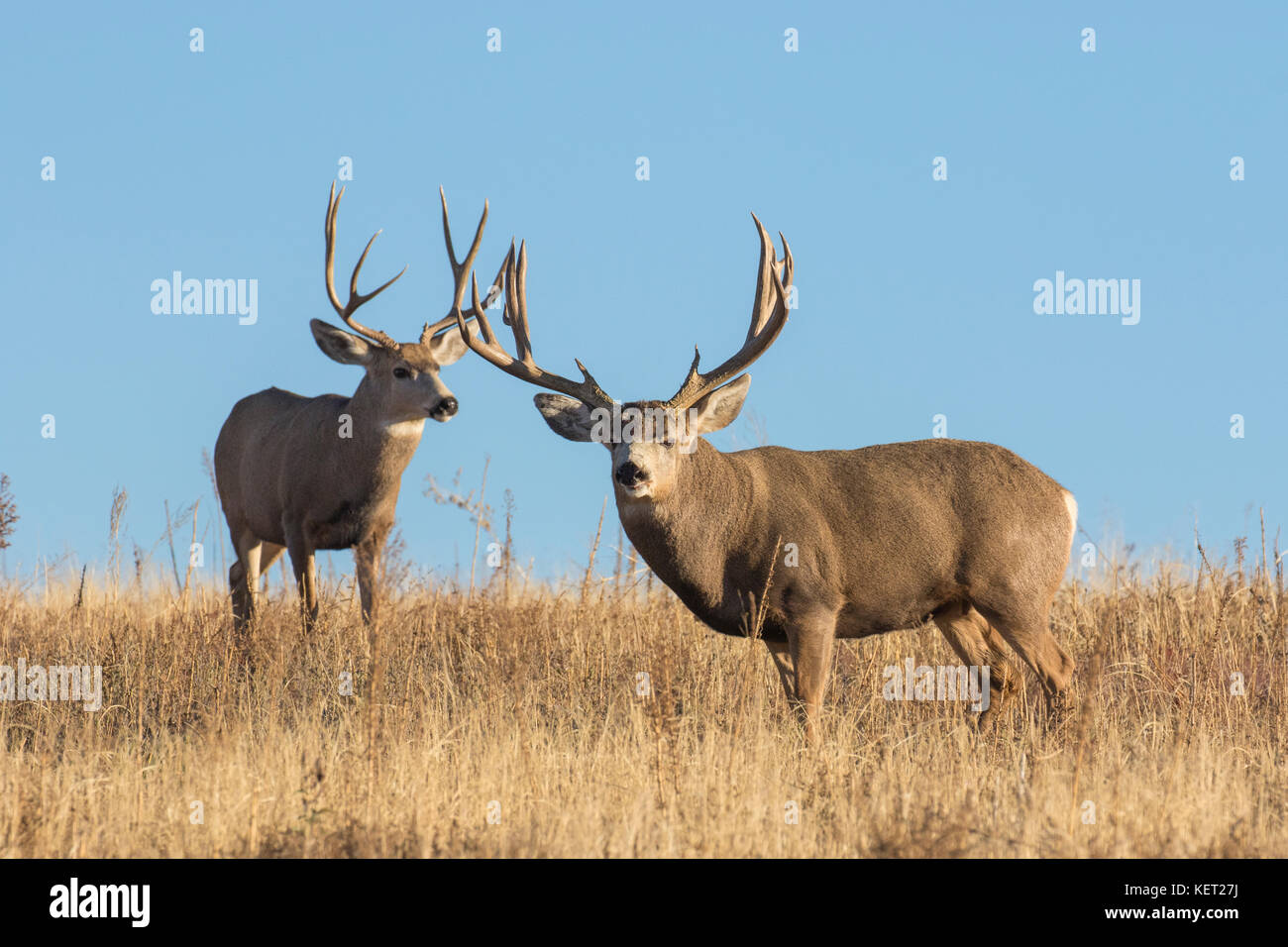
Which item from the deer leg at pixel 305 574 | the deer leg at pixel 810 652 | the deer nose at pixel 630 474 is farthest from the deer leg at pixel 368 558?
the deer leg at pixel 810 652

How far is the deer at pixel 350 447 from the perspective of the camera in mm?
11852

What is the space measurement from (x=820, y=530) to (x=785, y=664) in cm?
81

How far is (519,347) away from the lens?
9.43 meters

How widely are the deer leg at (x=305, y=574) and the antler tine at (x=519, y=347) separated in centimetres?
277

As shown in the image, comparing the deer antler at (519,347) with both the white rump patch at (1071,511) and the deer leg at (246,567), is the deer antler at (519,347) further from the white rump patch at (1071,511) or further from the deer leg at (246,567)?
the deer leg at (246,567)

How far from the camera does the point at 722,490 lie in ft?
28.5

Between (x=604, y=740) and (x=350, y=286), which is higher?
(x=350, y=286)

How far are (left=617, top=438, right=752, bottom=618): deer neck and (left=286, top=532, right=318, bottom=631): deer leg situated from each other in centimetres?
338

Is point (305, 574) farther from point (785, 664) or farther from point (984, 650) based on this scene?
point (984, 650)

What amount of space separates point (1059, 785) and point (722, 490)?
2806 mm

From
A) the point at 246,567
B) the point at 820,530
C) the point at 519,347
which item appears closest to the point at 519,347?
the point at 519,347

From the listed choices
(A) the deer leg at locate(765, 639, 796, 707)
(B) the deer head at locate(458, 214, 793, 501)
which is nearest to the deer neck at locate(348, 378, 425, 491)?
(B) the deer head at locate(458, 214, 793, 501)
